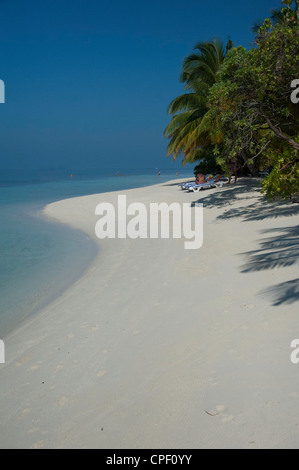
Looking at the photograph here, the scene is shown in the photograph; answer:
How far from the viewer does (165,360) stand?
3680mm

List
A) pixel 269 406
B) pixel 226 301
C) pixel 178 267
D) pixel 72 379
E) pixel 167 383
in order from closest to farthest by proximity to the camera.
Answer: pixel 269 406, pixel 167 383, pixel 72 379, pixel 226 301, pixel 178 267

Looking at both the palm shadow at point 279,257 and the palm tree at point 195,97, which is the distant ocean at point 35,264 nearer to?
the palm shadow at point 279,257

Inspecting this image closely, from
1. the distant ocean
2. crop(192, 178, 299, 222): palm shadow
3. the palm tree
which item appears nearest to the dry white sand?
the distant ocean

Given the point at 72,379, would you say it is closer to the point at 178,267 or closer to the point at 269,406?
the point at 269,406

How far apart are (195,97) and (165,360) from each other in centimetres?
2021

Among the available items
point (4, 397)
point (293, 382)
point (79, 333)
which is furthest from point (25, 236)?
point (293, 382)

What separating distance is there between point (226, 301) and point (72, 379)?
8.11 feet

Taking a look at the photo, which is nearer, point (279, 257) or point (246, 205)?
point (279, 257)

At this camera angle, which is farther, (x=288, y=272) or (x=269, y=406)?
(x=288, y=272)

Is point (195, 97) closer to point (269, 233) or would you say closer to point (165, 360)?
point (269, 233)

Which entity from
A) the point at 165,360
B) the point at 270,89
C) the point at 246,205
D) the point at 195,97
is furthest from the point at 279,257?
the point at 195,97

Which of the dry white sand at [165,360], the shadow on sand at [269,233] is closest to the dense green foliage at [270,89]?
the shadow on sand at [269,233]

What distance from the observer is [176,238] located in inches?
384

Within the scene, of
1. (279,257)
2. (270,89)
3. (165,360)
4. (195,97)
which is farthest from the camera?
(195,97)
